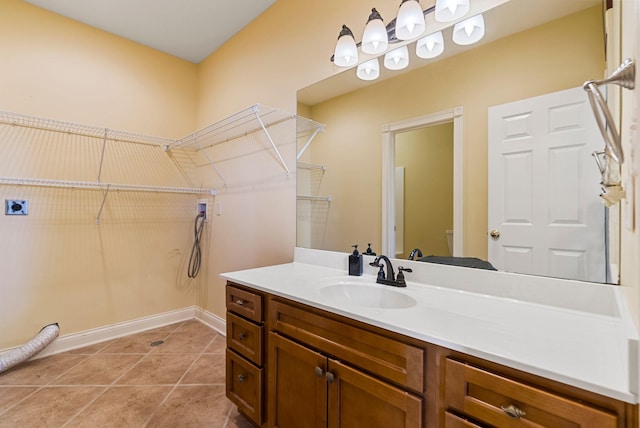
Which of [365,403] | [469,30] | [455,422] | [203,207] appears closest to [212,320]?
[203,207]

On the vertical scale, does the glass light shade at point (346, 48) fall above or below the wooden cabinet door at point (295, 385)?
above

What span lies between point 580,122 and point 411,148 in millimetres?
651

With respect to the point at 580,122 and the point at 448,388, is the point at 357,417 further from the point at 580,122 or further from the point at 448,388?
the point at 580,122

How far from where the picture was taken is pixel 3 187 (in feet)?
6.87

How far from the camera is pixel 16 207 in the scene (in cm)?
214

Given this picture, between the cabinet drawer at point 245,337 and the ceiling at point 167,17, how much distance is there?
226cm

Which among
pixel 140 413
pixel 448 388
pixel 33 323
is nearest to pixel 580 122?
pixel 448 388

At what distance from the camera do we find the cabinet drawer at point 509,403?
60 centimetres

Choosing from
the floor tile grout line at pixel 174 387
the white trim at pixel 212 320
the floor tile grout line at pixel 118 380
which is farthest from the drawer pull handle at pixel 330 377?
the white trim at pixel 212 320

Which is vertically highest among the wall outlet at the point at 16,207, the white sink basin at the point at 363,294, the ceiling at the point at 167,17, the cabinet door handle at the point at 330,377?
the ceiling at the point at 167,17

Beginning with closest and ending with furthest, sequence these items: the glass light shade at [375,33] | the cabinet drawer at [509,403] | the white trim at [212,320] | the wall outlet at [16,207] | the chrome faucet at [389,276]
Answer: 1. the cabinet drawer at [509,403]
2. the chrome faucet at [389,276]
3. the glass light shade at [375,33]
4. the wall outlet at [16,207]
5. the white trim at [212,320]

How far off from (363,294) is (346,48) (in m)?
1.32

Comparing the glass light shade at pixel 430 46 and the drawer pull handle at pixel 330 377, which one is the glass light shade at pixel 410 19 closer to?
the glass light shade at pixel 430 46

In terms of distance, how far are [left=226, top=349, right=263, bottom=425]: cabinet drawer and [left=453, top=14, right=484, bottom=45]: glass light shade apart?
1.77 meters
